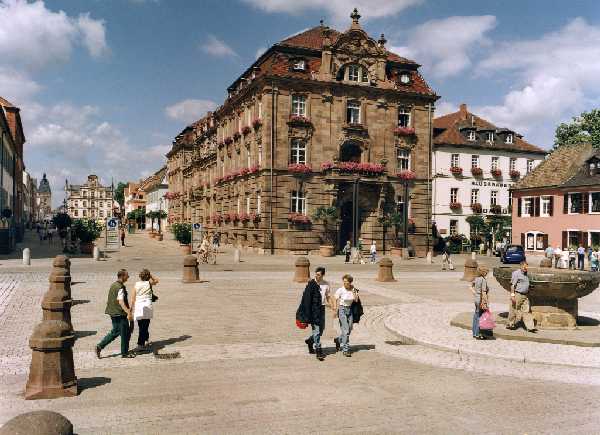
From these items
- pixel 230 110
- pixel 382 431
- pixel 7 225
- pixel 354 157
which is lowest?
pixel 382 431

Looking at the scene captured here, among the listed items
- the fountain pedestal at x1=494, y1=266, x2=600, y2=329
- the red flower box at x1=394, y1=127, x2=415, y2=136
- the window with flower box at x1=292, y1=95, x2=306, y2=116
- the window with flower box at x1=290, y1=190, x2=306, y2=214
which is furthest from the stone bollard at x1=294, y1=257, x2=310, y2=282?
the red flower box at x1=394, y1=127, x2=415, y2=136

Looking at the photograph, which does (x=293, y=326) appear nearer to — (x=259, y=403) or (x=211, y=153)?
(x=259, y=403)

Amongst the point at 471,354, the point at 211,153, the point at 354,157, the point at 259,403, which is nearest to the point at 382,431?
the point at 259,403

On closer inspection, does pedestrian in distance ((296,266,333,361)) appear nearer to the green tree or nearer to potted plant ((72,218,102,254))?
potted plant ((72,218,102,254))

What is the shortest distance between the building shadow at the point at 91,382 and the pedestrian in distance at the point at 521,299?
28.3 feet

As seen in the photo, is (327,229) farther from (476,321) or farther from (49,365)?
(49,365)

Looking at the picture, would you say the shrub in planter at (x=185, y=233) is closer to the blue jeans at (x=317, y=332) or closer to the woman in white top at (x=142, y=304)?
the woman in white top at (x=142, y=304)

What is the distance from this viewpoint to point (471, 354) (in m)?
10.8

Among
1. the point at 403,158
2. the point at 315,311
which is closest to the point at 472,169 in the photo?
the point at 403,158

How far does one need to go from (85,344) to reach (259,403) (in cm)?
515

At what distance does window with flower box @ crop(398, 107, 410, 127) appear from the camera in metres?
44.3

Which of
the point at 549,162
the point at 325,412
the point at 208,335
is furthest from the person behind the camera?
the point at 549,162

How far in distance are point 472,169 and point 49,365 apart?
49779 mm

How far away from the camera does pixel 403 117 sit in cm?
4456
